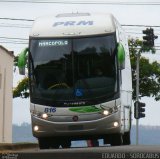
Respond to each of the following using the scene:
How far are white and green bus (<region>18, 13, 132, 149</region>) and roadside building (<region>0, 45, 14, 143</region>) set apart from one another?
2547cm

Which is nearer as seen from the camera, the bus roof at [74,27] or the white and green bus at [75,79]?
the white and green bus at [75,79]

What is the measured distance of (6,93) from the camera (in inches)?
1743

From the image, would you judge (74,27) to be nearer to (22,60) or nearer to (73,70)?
(73,70)

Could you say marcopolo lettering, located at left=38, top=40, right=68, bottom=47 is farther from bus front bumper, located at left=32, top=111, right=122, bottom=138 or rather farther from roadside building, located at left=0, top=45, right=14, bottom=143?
roadside building, located at left=0, top=45, right=14, bottom=143

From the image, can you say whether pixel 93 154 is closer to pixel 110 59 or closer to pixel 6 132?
pixel 110 59

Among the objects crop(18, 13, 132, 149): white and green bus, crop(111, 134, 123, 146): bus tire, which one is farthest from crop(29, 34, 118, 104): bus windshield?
crop(111, 134, 123, 146): bus tire

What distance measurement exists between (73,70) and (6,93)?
28888 millimetres

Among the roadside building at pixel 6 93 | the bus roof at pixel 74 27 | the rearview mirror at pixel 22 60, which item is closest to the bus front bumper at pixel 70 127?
the rearview mirror at pixel 22 60

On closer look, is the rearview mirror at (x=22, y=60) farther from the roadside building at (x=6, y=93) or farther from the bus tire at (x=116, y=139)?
the roadside building at (x=6, y=93)

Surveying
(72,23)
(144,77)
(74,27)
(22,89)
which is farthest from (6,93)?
(74,27)

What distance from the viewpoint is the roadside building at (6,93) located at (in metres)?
42.7

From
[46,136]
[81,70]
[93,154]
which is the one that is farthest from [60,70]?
[93,154]

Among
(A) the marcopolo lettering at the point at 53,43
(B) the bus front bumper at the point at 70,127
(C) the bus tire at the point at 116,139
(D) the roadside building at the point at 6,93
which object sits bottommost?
(D) the roadside building at the point at 6,93

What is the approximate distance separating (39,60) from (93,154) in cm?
1218
